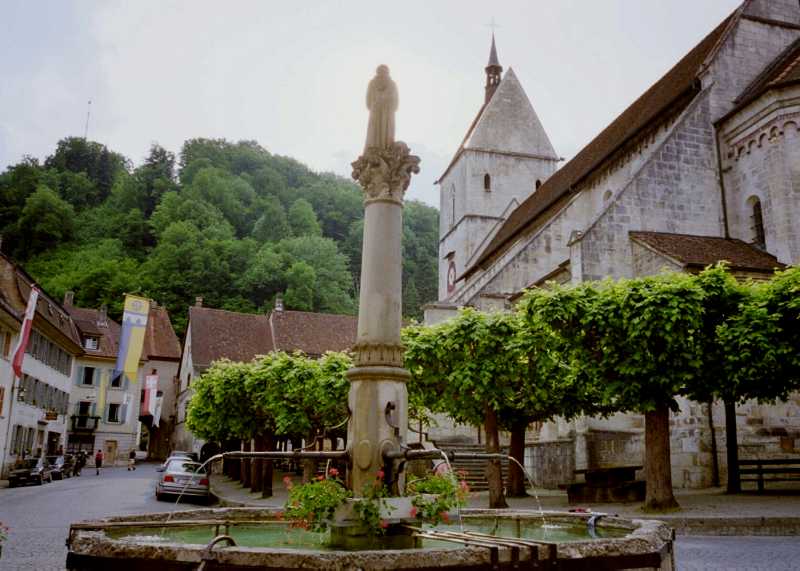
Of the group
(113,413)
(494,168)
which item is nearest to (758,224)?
(494,168)

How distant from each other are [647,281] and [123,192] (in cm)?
7067

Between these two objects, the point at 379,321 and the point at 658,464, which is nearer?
the point at 379,321

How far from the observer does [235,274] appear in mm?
60906

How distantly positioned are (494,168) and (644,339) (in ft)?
117

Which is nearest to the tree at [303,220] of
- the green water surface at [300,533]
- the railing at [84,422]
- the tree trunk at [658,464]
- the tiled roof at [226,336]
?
the tiled roof at [226,336]

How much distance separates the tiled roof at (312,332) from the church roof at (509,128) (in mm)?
14147

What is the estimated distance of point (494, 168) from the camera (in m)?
48.8

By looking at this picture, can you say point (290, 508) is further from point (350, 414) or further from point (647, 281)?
point (647, 281)

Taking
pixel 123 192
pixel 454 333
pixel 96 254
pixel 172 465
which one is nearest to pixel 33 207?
pixel 96 254

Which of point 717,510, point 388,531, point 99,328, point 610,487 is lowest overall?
point 717,510

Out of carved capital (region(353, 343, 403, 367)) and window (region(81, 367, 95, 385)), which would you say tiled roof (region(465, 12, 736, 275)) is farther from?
window (region(81, 367, 95, 385))

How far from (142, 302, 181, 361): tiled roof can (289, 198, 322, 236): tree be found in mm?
14223

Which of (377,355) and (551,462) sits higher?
(377,355)

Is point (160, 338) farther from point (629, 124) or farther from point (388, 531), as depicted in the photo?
point (388, 531)
